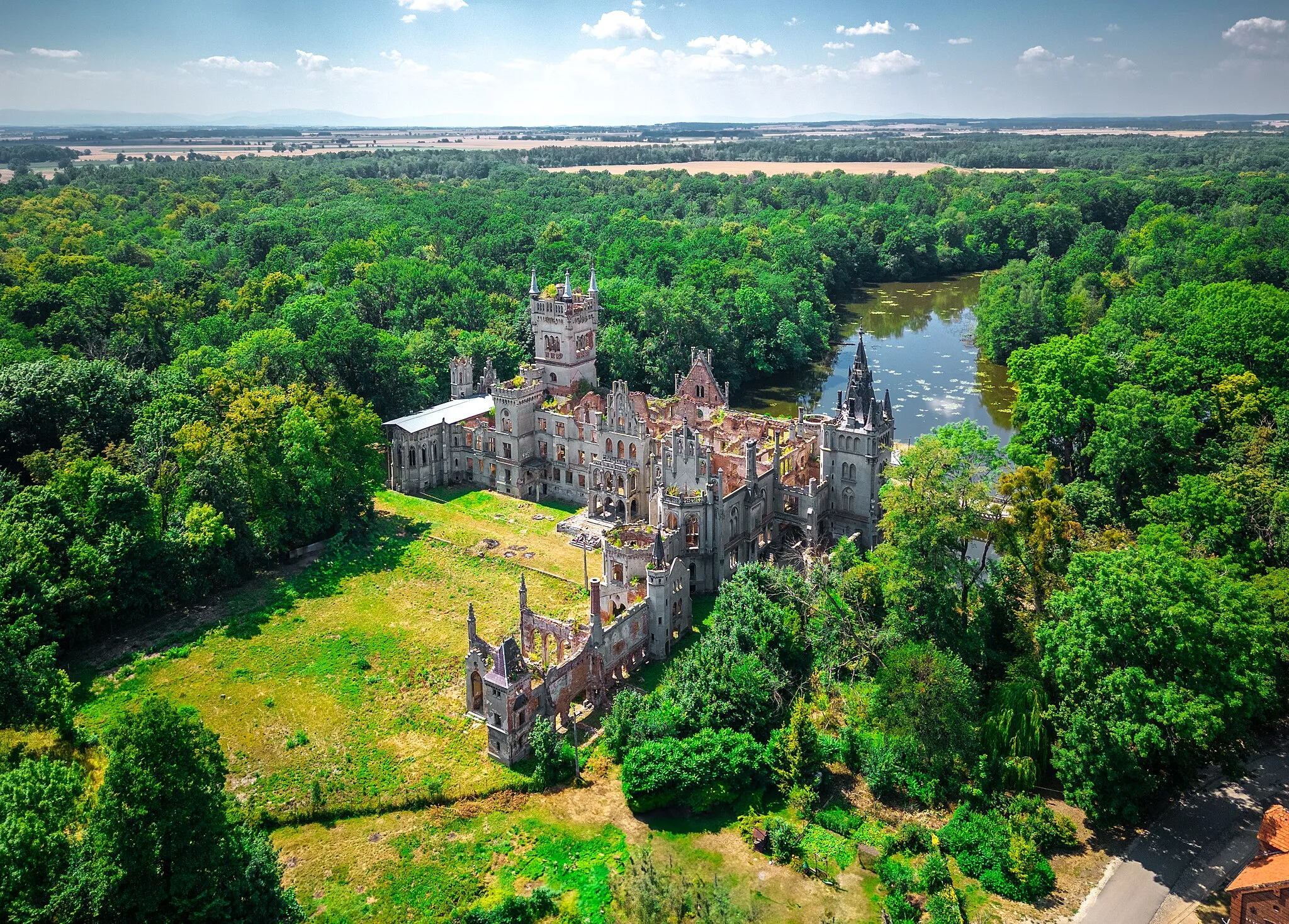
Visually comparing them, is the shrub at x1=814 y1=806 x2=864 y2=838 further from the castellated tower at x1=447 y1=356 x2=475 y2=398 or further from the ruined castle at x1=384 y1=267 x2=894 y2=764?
the castellated tower at x1=447 y1=356 x2=475 y2=398

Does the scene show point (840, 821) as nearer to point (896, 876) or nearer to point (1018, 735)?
point (896, 876)

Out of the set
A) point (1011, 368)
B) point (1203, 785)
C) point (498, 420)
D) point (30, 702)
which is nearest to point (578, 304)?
point (498, 420)

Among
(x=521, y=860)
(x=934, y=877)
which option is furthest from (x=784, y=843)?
(x=521, y=860)

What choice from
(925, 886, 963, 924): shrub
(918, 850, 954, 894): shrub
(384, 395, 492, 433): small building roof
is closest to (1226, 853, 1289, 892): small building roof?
(925, 886, 963, 924): shrub

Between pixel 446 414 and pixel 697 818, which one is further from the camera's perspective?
pixel 446 414

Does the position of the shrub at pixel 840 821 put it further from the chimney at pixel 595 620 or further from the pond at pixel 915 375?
the pond at pixel 915 375
